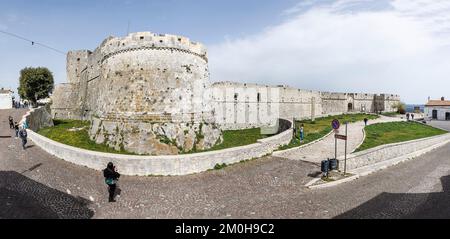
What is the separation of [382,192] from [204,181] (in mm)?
7261

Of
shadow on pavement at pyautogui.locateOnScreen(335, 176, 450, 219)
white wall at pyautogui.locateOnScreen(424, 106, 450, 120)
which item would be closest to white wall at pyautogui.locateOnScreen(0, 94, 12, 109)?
shadow on pavement at pyautogui.locateOnScreen(335, 176, 450, 219)

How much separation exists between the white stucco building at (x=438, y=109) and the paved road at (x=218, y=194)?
4858 centimetres

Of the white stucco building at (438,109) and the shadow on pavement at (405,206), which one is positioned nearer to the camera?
the shadow on pavement at (405,206)

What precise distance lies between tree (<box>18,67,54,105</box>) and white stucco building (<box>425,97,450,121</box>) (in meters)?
70.0

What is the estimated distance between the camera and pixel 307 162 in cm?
1530

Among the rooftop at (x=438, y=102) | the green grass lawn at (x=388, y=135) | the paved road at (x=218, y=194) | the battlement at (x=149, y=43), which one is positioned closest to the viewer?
the paved road at (x=218, y=194)

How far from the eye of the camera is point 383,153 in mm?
17656

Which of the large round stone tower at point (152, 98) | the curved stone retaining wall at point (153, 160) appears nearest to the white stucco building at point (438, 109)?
the large round stone tower at point (152, 98)

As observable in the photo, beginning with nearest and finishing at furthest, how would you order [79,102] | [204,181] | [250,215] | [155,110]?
[250,215], [204,181], [155,110], [79,102]

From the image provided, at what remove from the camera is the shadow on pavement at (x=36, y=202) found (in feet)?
27.0

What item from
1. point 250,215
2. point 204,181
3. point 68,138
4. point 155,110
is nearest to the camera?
point 250,215

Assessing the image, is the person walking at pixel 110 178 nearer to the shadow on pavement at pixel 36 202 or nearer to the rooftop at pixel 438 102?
the shadow on pavement at pixel 36 202
